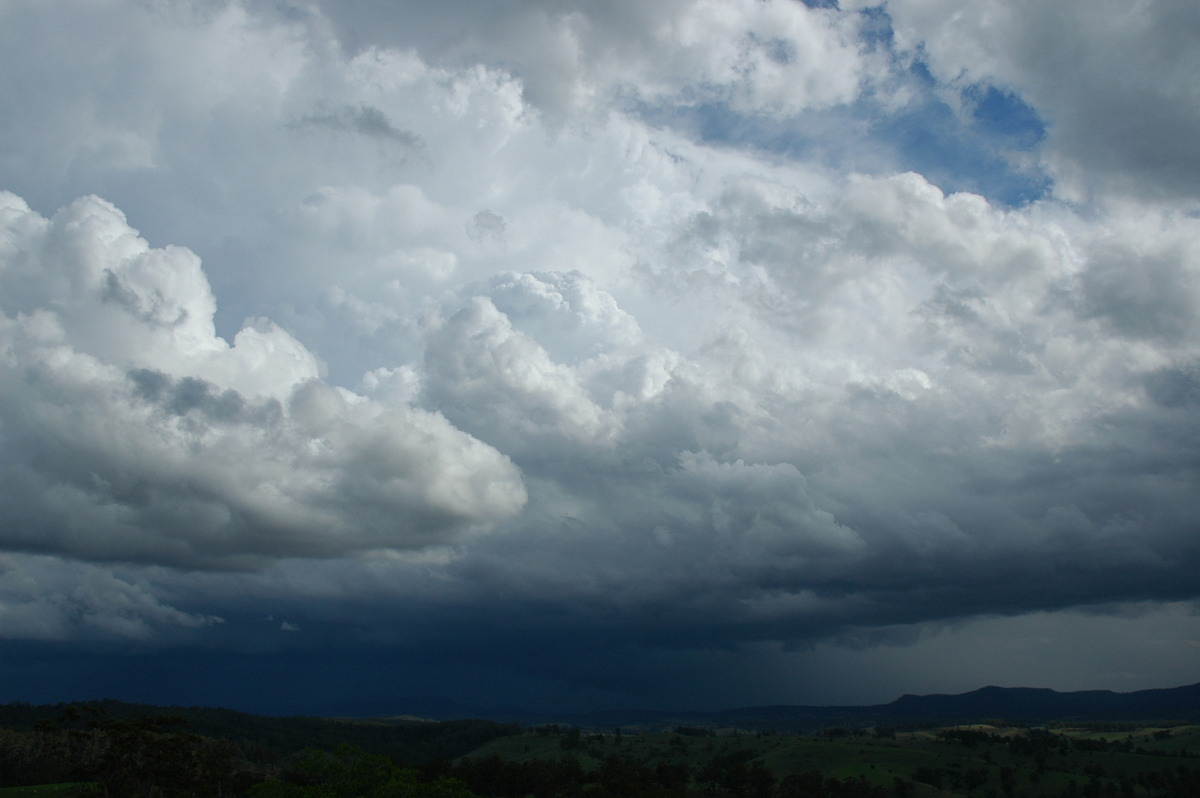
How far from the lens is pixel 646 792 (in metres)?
153

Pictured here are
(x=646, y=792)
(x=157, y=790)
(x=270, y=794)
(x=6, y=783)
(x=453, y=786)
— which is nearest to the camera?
(x=270, y=794)

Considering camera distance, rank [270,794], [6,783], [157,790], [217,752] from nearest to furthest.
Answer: [270,794] < [157,790] < [217,752] < [6,783]

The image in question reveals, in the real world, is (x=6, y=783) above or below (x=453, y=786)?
below

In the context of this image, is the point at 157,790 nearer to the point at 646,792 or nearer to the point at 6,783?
the point at 646,792

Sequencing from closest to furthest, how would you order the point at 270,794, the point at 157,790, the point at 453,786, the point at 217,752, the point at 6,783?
the point at 270,794 < the point at 453,786 < the point at 157,790 < the point at 217,752 < the point at 6,783

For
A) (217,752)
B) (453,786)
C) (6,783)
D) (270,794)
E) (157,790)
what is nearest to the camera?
(270,794)

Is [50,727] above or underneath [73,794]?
above

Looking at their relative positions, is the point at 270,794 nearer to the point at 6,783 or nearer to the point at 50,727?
the point at 50,727

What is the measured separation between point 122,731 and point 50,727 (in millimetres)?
21126

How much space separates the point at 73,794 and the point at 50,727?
13083 millimetres

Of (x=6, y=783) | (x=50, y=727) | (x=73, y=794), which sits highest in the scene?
(x=50, y=727)

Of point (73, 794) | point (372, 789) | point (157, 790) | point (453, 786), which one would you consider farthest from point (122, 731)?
point (453, 786)

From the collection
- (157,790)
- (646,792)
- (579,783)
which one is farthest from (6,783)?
(646,792)

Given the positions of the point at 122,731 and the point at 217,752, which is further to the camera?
the point at 217,752
